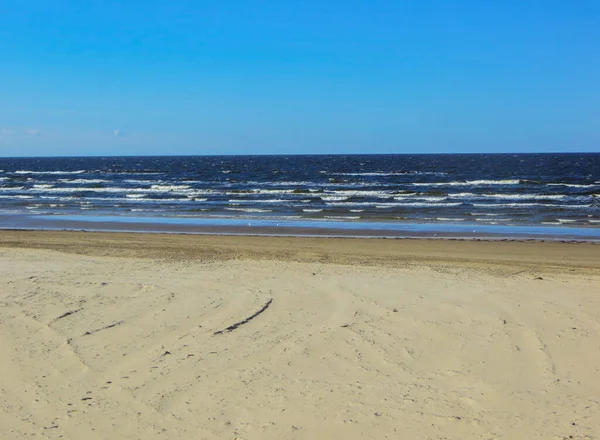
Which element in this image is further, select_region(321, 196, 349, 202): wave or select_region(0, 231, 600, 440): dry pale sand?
select_region(321, 196, 349, 202): wave

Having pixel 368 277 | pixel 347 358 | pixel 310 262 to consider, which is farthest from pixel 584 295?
pixel 310 262

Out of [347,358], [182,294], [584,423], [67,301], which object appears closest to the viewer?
[584,423]

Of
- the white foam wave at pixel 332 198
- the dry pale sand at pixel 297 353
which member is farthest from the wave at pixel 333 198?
the dry pale sand at pixel 297 353

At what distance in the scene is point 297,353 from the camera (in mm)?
5801

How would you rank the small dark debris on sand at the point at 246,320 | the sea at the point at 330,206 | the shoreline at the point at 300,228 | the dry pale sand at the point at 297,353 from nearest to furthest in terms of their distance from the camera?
the dry pale sand at the point at 297,353
the small dark debris on sand at the point at 246,320
the shoreline at the point at 300,228
the sea at the point at 330,206

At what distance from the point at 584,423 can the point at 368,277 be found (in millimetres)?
5687

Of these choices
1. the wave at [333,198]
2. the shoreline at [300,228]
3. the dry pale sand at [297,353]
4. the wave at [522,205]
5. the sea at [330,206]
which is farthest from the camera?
the wave at [333,198]

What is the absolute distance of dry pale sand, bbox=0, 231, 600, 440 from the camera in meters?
4.34

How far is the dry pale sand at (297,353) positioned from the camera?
4336 mm

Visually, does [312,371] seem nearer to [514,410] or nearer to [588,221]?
[514,410]

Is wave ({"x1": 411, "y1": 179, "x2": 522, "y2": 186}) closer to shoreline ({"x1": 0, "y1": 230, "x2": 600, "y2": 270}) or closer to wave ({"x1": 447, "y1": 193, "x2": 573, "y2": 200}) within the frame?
wave ({"x1": 447, "y1": 193, "x2": 573, "y2": 200})

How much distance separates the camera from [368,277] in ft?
32.3

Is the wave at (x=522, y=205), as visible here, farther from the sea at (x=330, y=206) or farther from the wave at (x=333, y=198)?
the wave at (x=333, y=198)

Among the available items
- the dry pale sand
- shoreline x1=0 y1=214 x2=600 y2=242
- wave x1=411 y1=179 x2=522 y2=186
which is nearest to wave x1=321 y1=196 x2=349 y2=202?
shoreline x1=0 y1=214 x2=600 y2=242
